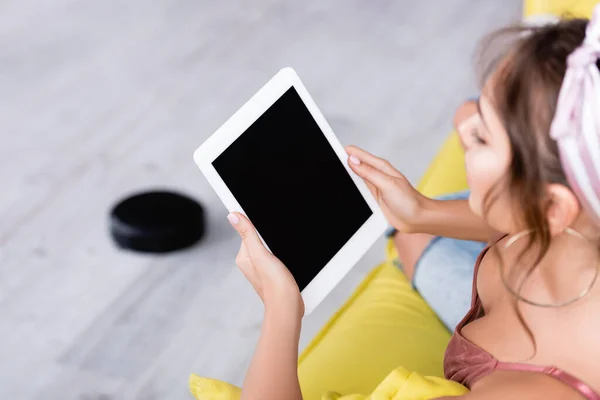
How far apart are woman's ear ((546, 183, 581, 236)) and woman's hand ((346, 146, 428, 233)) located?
35 centimetres

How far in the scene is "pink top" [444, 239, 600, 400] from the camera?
2.84ft

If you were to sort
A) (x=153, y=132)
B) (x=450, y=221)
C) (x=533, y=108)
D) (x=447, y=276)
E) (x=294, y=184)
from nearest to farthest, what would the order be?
(x=533, y=108)
(x=294, y=184)
(x=450, y=221)
(x=447, y=276)
(x=153, y=132)

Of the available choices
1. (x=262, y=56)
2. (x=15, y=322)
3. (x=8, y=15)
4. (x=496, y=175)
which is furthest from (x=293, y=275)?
(x=8, y=15)

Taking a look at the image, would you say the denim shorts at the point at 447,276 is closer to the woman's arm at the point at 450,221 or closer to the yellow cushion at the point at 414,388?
the woman's arm at the point at 450,221

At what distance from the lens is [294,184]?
1.07 metres

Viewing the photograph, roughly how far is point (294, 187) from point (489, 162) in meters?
0.32

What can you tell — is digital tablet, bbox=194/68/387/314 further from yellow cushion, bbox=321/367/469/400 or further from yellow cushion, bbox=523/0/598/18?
A: yellow cushion, bbox=523/0/598/18

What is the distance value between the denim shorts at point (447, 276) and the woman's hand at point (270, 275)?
0.37 metres

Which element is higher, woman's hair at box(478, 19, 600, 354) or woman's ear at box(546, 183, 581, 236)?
woman's hair at box(478, 19, 600, 354)

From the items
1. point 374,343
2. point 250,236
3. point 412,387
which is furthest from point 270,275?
point 374,343

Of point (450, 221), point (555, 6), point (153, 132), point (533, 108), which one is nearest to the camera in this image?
point (533, 108)

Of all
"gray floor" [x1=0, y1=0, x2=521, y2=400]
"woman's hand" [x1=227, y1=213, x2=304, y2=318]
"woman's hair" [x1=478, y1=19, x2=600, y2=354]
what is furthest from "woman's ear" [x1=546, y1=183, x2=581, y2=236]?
"gray floor" [x1=0, y1=0, x2=521, y2=400]

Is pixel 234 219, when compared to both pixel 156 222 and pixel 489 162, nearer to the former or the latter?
pixel 489 162

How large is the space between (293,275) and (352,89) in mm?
1529
